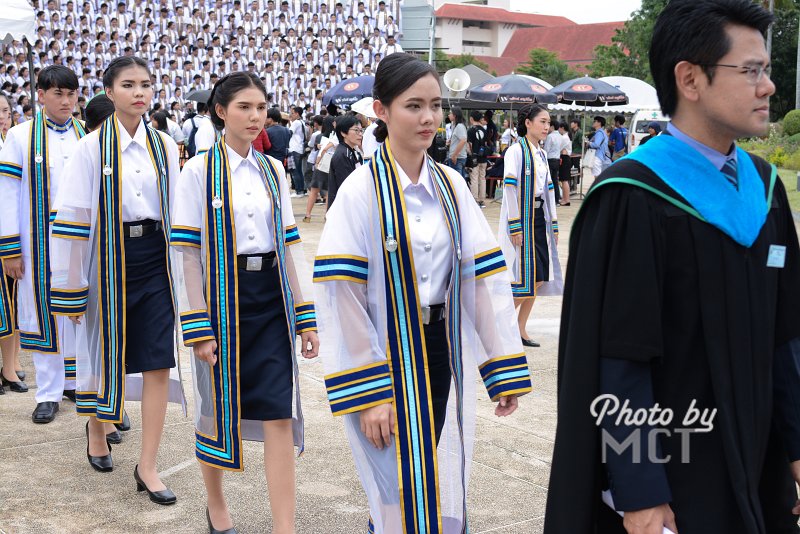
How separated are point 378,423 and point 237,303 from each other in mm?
1131

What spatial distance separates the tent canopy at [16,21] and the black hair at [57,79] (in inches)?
116

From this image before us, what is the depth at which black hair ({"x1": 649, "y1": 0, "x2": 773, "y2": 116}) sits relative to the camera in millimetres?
2295

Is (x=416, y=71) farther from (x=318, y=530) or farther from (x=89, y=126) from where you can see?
(x=89, y=126)

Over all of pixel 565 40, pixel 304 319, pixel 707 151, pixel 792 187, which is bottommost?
pixel 792 187

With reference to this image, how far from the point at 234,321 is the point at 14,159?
8.56ft

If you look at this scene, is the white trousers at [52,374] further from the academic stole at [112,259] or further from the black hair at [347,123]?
the black hair at [347,123]

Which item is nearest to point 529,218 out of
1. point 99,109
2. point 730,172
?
point 99,109

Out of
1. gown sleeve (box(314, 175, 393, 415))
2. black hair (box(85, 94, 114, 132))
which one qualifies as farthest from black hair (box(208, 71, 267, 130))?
black hair (box(85, 94, 114, 132))

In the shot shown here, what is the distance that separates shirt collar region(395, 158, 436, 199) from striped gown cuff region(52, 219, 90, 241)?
205 centimetres

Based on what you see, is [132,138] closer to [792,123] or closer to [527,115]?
[527,115]

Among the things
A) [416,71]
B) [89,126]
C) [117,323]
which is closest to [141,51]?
[89,126]

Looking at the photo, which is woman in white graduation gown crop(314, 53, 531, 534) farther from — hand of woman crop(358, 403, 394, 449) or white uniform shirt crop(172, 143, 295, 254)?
white uniform shirt crop(172, 143, 295, 254)

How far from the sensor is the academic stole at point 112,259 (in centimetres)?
466

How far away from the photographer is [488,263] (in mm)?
3271
